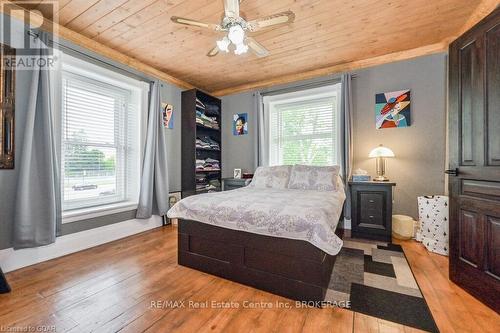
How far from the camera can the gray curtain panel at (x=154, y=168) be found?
3271 millimetres

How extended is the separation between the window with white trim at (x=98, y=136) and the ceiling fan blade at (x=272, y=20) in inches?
87.3

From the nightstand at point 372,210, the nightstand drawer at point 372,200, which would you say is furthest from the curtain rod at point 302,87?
the nightstand drawer at point 372,200

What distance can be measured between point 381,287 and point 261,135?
283 cm

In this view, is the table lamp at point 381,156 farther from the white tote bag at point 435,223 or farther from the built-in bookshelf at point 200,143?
the built-in bookshelf at point 200,143

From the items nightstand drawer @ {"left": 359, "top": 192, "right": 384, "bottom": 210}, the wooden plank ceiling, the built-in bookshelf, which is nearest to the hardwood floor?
nightstand drawer @ {"left": 359, "top": 192, "right": 384, "bottom": 210}

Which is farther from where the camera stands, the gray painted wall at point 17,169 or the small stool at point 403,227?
the small stool at point 403,227

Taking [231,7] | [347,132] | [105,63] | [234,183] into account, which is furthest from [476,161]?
[105,63]

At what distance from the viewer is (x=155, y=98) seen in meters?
3.41

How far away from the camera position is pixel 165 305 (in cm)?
156

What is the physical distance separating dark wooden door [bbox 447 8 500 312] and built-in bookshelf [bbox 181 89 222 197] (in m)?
3.43

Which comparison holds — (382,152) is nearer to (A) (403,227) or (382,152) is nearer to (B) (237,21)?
(A) (403,227)

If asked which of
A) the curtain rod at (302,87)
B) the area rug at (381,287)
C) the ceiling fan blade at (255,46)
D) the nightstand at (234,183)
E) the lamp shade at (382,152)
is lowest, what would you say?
the area rug at (381,287)

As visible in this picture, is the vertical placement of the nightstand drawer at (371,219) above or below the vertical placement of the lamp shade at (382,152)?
below

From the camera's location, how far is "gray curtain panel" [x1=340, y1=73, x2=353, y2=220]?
10.6 feet
